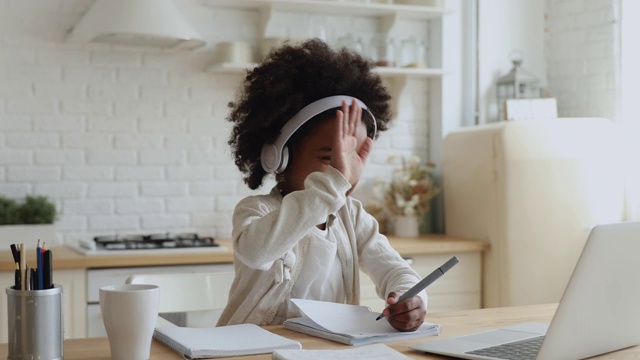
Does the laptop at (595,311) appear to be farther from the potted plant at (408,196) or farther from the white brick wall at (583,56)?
the white brick wall at (583,56)

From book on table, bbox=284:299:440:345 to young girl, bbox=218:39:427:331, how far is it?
0.41ft

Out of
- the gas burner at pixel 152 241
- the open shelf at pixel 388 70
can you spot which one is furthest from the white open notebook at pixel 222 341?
the open shelf at pixel 388 70

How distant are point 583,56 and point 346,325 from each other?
2717 mm

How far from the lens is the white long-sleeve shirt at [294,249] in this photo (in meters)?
1.67

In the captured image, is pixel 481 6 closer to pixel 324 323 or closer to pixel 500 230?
pixel 500 230

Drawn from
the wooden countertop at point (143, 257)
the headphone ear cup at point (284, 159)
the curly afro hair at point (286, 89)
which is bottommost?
the wooden countertop at point (143, 257)

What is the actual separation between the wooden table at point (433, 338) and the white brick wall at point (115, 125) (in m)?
1.98

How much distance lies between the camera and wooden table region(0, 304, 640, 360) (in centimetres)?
138

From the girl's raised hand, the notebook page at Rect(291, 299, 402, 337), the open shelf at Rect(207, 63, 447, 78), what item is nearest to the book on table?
the notebook page at Rect(291, 299, 402, 337)

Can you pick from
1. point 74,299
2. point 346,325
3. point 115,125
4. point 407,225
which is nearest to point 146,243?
point 74,299

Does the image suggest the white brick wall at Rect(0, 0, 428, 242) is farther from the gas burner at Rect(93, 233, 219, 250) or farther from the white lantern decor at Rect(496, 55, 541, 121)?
the white lantern decor at Rect(496, 55, 541, 121)

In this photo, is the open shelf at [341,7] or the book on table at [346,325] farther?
the open shelf at [341,7]

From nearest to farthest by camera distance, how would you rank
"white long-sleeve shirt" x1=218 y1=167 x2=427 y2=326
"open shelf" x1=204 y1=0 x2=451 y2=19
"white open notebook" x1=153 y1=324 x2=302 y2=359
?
"white open notebook" x1=153 y1=324 x2=302 y2=359 → "white long-sleeve shirt" x1=218 y1=167 x2=427 y2=326 → "open shelf" x1=204 y1=0 x2=451 y2=19

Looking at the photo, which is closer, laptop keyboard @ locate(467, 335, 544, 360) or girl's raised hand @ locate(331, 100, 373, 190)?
laptop keyboard @ locate(467, 335, 544, 360)
